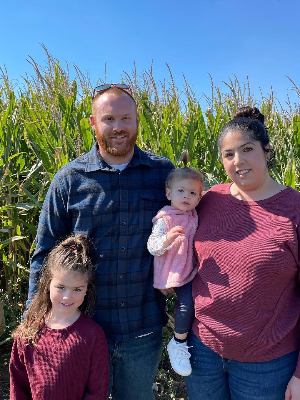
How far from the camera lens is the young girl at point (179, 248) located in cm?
158

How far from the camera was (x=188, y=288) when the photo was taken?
1644 millimetres

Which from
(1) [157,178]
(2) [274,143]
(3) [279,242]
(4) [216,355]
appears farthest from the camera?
(2) [274,143]

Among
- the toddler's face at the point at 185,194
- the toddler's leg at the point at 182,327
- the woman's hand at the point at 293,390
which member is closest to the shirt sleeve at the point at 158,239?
the toddler's face at the point at 185,194

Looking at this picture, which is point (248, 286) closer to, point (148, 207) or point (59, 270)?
point (148, 207)

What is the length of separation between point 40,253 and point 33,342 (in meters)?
0.39

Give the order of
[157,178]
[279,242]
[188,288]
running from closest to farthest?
[279,242] < [188,288] < [157,178]

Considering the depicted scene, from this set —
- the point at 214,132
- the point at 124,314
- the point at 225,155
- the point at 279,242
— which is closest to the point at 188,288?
the point at 124,314

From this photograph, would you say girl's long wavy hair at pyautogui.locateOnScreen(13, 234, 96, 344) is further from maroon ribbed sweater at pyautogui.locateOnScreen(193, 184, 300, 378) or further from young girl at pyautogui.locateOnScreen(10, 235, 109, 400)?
maroon ribbed sweater at pyautogui.locateOnScreen(193, 184, 300, 378)

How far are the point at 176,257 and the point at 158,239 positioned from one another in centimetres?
12

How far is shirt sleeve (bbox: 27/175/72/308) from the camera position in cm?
169

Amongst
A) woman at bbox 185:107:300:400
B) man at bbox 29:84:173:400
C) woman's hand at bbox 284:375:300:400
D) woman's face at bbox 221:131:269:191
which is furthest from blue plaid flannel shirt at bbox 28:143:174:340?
woman's hand at bbox 284:375:300:400

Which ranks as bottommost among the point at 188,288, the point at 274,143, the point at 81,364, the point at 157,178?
the point at 81,364

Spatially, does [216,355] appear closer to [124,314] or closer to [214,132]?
[124,314]

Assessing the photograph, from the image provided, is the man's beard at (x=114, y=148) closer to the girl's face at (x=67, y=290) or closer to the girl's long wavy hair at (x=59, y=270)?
the girl's long wavy hair at (x=59, y=270)
